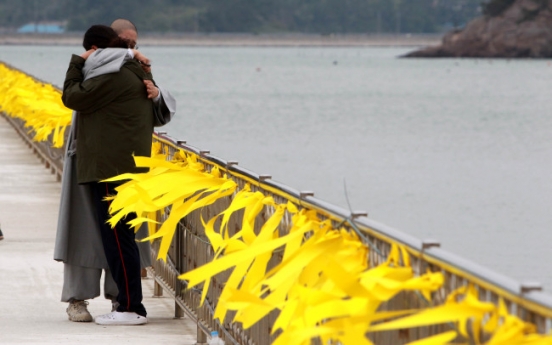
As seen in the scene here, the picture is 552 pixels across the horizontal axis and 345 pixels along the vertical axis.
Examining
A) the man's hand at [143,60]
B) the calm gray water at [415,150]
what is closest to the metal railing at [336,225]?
the man's hand at [143,60]

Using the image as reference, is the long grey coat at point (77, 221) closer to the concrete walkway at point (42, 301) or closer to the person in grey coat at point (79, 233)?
the person in grey coat at point (79, 233)

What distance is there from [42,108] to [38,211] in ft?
8.42

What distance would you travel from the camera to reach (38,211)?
516 inches

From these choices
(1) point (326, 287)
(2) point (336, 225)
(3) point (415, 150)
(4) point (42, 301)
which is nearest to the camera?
(1) point (326, 287)

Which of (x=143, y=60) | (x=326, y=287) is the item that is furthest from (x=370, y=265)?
(x=143, y=60)

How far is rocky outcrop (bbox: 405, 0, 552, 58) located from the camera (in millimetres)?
165500

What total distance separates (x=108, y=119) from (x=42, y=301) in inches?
65.6

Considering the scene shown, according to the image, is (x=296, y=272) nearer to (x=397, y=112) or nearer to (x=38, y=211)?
(x=38, y=211)

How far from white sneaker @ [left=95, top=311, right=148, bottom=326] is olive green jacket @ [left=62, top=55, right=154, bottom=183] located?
806 mm

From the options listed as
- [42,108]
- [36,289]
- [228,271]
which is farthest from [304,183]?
[228,271]

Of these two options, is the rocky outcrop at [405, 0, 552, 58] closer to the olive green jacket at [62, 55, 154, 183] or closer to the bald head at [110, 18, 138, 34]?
the bald head at [110, 18, 138, 34]

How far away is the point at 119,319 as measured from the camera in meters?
7.22

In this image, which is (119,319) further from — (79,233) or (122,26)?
(122,26)

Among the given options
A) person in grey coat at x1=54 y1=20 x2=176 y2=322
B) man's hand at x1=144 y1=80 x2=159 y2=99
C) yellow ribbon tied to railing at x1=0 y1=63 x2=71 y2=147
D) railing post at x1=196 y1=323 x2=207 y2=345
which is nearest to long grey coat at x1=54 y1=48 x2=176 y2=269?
person in grey coat at x1=54 y1=20 x2=176 y2=322
